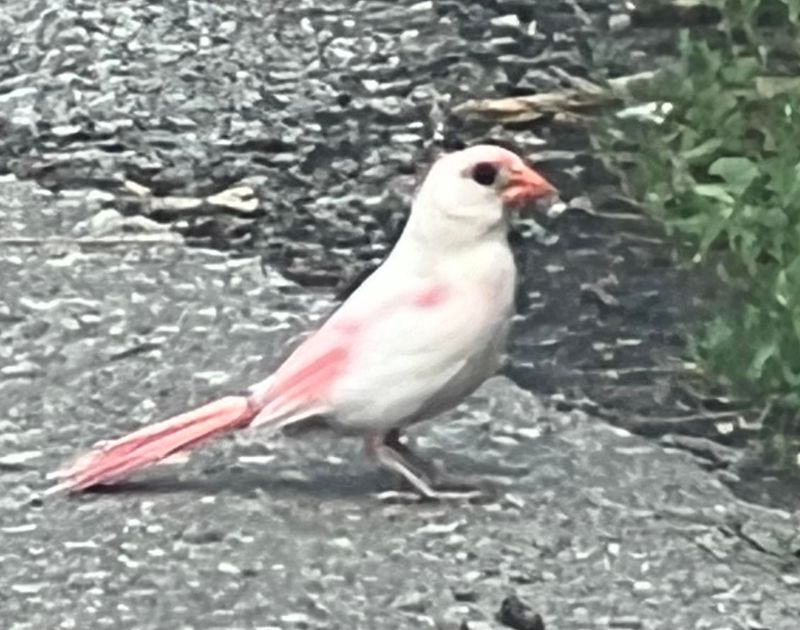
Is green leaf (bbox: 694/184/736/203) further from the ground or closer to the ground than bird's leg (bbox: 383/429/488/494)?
further from the ground

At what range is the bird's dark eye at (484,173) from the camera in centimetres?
88

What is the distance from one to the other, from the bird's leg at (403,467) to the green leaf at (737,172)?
23 centimetres

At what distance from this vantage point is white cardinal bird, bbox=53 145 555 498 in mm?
872

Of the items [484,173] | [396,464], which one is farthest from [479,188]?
[396,464]

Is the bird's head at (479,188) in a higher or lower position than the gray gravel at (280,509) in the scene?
higher

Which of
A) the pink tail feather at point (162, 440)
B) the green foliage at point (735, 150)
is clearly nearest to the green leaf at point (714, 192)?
the green foliage at point (735, 150)

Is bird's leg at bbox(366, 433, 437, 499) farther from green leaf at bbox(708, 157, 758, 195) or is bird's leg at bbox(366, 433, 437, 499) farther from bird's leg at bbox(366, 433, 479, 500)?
green leaf at bbox(708, 157, 758, 195)

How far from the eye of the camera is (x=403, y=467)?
0.90m

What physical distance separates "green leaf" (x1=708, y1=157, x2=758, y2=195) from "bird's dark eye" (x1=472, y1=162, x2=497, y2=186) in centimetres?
19

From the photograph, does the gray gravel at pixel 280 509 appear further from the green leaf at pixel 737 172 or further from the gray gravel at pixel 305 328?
the green leaf at pixel 737 172

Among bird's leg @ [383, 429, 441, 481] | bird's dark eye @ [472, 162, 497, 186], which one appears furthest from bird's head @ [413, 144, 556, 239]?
bird's leg @ [383, 429, 441, 481]

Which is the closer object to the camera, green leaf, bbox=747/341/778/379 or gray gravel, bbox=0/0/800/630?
gray gravel, bbox=0/0/800/630

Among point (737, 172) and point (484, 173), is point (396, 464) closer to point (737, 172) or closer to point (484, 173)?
point (484, 173)

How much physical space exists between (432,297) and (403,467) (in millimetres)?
82
